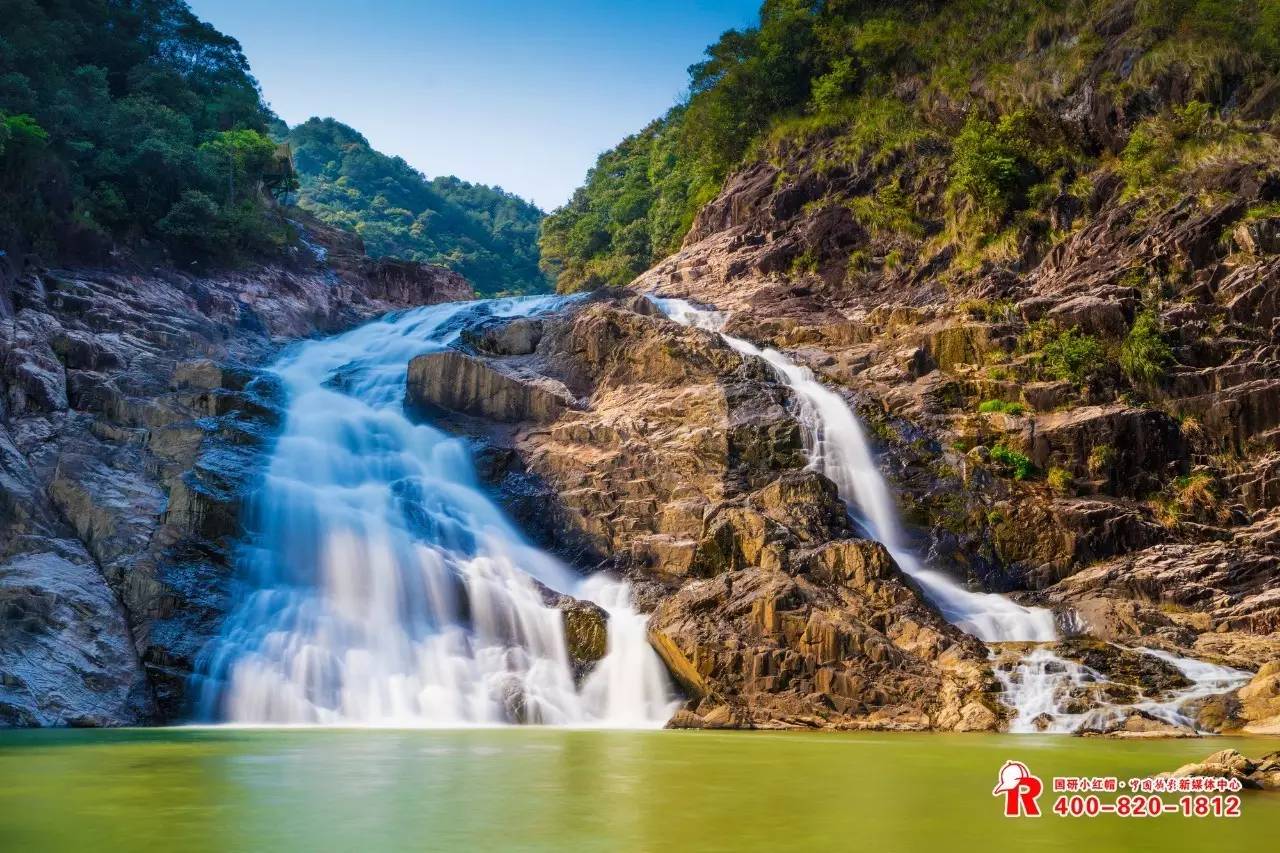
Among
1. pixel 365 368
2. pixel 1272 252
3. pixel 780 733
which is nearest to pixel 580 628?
pixel 780 733

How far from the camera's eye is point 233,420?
21531mm

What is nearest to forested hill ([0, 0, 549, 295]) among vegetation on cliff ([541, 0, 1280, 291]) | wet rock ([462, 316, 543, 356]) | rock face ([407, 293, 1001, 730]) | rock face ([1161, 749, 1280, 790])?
rock face ([407, 293, 1001, 730])

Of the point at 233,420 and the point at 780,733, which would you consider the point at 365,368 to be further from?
the point at 780,733

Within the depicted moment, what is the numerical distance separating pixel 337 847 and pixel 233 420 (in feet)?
55.5

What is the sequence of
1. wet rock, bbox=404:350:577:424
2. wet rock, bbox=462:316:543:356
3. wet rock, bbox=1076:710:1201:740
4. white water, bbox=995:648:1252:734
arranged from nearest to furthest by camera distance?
wet rock, bbox=1076:710:1201:740 < white water, bbox=995:648:1252:734 < wet rock, bbox=404:350:577:424 < wet rock, bbox=462:316:543:356

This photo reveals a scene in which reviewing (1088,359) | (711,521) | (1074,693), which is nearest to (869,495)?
(711,521)

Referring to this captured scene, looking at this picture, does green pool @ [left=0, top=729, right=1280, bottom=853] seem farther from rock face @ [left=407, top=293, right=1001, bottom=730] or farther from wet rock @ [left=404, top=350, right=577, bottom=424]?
wet rock @ [left=404, top=350, right=577, bottom=424]

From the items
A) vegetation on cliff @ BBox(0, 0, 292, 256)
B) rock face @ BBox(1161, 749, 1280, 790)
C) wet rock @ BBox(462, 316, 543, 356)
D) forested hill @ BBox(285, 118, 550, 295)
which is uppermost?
forested hill @ BBox(285, 118, 550, 295)

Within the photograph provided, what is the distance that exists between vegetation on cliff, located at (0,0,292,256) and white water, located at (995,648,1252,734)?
24.5 meters

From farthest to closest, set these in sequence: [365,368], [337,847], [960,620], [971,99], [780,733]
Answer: [971,99], [365,368], [960,620], [780,733], [337,847]

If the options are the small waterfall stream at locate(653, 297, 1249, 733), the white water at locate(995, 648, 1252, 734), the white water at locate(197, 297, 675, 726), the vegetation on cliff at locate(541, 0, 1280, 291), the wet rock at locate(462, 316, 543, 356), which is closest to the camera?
the white water at locate(995, 648, 1252, 734)

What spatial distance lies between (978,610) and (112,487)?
1665 cm

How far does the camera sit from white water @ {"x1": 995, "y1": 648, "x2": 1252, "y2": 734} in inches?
549

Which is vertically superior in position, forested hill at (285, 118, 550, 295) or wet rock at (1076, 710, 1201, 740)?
forested hill at (285, 118, 550, 295)
